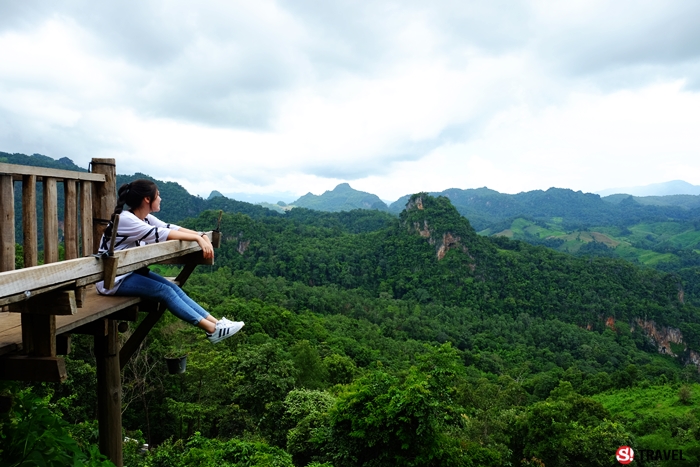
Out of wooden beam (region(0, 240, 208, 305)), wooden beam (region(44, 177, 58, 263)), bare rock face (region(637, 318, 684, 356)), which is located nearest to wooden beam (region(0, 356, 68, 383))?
wooden beam (region(0, 240, 208, 305))

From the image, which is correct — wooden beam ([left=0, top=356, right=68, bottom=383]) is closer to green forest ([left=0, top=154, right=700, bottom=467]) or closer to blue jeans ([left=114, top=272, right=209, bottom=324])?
green forest ([left=0, top=154, right=700, bottom=467])

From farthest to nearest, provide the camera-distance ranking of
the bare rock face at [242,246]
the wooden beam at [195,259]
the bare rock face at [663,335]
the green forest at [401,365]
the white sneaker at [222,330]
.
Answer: the bare rock face at [242,246]
the bare rock face at [663,335]
the green forest at [401,365]
the wooden beam at [195,259]
the white sneaker at [222,330]

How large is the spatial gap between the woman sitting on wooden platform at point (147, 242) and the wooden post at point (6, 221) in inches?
19.1

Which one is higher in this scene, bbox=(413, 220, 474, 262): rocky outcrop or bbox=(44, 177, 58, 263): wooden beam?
bbox=(44, 177, 58, 263): wooden beam

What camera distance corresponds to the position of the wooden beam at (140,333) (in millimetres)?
3186

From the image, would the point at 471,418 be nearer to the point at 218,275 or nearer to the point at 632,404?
the point at 632,404

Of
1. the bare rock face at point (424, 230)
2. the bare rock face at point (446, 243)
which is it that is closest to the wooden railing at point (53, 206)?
the bare rock face at point (446, 243)

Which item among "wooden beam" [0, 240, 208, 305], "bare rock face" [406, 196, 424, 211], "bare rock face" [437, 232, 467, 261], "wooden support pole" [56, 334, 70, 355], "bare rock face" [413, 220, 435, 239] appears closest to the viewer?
"wooden beam" [0, 240, 208, 305]

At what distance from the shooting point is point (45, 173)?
2395 millimetres

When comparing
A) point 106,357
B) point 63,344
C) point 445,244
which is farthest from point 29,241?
point 445,244

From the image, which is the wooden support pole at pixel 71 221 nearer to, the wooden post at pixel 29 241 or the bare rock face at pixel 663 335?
the wooden post at pixel 29 241

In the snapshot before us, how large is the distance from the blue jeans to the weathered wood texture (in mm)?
742

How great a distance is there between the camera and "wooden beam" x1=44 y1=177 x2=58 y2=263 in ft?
7.90

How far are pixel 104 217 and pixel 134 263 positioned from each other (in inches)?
41.0
